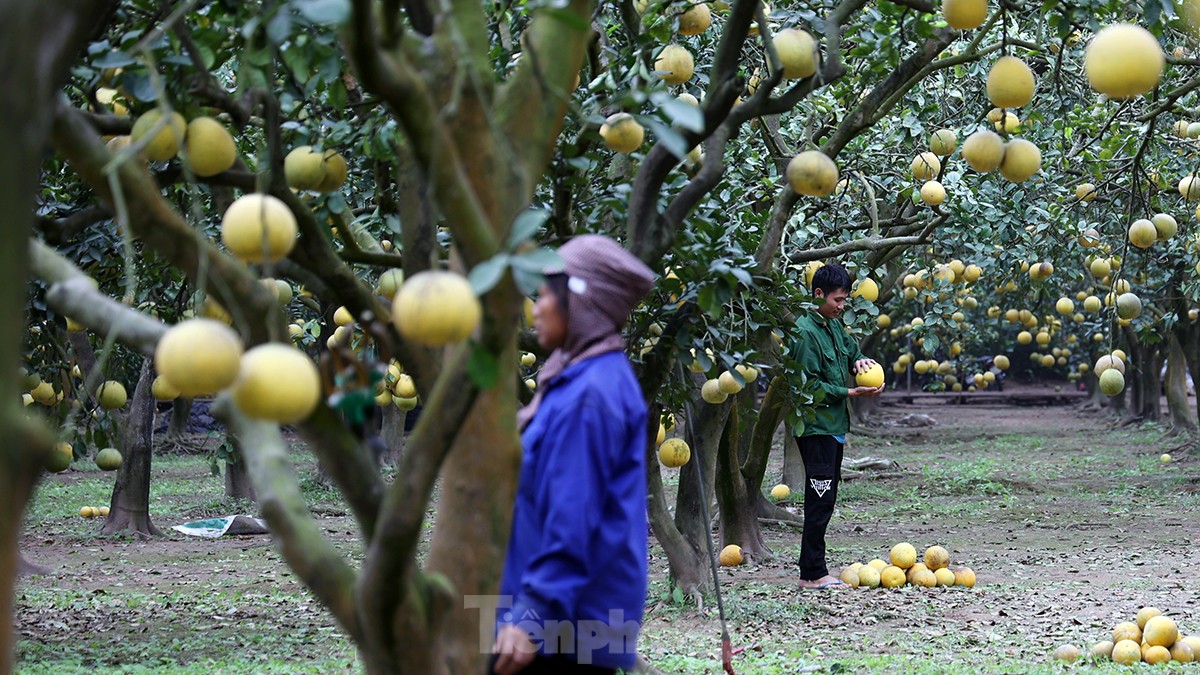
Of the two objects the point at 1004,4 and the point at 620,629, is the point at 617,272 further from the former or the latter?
the point at 1004,4

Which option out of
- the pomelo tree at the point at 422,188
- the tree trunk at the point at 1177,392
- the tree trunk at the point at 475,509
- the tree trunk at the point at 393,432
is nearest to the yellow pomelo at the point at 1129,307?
the pomelo tree at the point at 422,188

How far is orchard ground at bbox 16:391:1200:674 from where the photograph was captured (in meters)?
5.41

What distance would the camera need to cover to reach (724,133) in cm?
302

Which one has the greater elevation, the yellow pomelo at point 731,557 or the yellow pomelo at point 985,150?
Answer: the yellow pomelo at point 985,150

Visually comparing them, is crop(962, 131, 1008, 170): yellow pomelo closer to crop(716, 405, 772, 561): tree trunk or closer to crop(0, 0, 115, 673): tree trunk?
crop(0, 0, 115, 673): tree trunk

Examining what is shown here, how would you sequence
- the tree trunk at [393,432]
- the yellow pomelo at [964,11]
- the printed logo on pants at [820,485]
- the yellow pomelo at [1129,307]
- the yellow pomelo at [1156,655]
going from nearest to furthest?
1. the yellow pomelo at [964,11]
2. the yellow pomelo at [1156,655]
3. the yellow pomelo at [1129,307]
4. the printed logo on pants at [820,485]
5. the tree trunk at [393,432]

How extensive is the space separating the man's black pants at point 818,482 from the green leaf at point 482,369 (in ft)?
17.2

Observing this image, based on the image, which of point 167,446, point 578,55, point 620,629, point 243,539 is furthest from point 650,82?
point 167,446

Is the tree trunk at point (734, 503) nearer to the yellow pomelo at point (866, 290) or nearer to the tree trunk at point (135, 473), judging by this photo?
the yellow pomelo at point (866, 290)

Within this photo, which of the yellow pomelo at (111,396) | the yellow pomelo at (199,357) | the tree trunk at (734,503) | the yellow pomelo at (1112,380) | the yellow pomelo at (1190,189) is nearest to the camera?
the yellow pomelo at (199,357)

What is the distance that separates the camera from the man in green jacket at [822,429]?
6777 mm

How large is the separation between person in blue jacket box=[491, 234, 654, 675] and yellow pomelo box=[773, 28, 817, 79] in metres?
0.95

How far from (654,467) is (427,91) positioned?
395 centimetres

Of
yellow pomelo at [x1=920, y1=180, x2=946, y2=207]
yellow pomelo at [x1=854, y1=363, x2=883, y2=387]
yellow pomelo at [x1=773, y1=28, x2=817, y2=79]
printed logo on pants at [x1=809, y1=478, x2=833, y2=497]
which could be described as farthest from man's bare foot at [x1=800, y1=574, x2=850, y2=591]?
yellow pomelo at [x1=773, y1=28, x2=817, y2=79]
